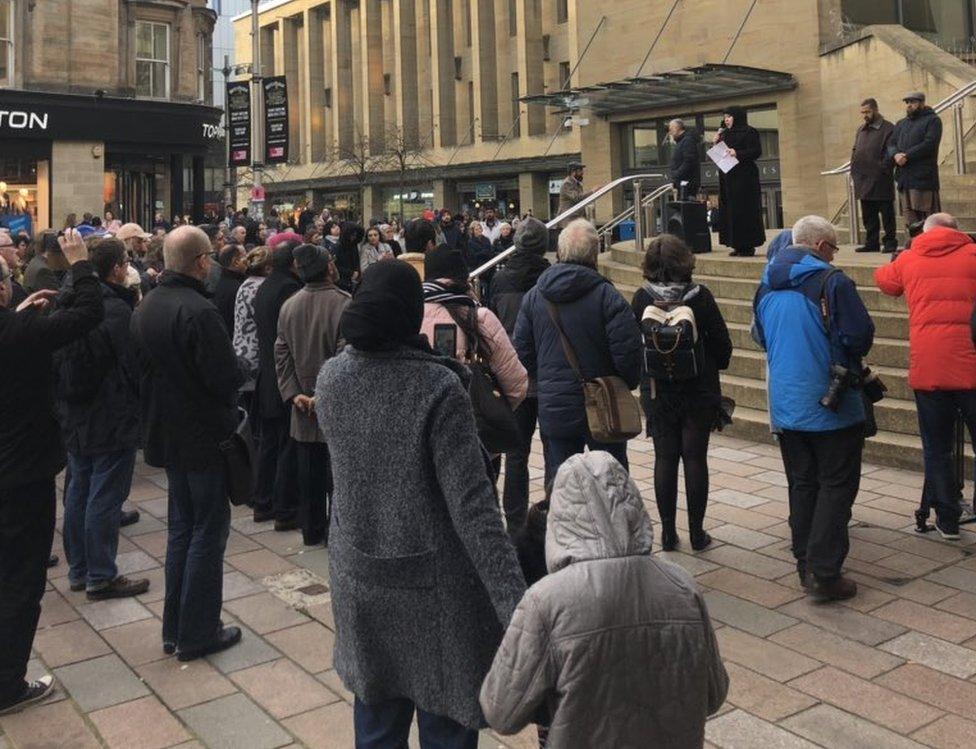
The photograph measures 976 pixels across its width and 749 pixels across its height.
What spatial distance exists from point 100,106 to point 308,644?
23441 mm

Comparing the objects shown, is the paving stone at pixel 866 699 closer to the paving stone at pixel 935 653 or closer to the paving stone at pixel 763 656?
the paving stone at pixel 763 656

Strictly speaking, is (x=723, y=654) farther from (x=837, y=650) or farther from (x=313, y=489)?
(x=313, y=489)

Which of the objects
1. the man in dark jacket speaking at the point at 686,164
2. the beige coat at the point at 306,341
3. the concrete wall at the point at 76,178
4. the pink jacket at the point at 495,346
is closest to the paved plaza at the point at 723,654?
the beige coat at the point at 306,341

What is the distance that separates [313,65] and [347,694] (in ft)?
194

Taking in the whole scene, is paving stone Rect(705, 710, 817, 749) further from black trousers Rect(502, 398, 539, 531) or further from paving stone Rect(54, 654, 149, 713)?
paving stone Rect(54, 654, 149, 713)

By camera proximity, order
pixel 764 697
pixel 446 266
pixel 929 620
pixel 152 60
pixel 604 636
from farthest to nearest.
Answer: pixel 152 60
pixel 929 620
pixel 446 266
pixel 764 697
pixel 604 636

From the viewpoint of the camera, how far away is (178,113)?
2681 cm

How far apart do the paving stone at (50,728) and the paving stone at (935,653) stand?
363cm

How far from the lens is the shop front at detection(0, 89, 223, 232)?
2381 cm

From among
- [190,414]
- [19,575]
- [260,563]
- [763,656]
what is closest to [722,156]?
[260,563]

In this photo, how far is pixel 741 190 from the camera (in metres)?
11.1

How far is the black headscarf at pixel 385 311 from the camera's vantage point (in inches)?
107

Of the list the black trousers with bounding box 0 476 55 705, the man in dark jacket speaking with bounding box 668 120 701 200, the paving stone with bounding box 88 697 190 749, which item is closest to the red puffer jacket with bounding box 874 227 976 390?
the paving stone with bounding box 88 697 190 749

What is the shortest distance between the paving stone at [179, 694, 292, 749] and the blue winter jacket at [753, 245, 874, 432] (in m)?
3.07
